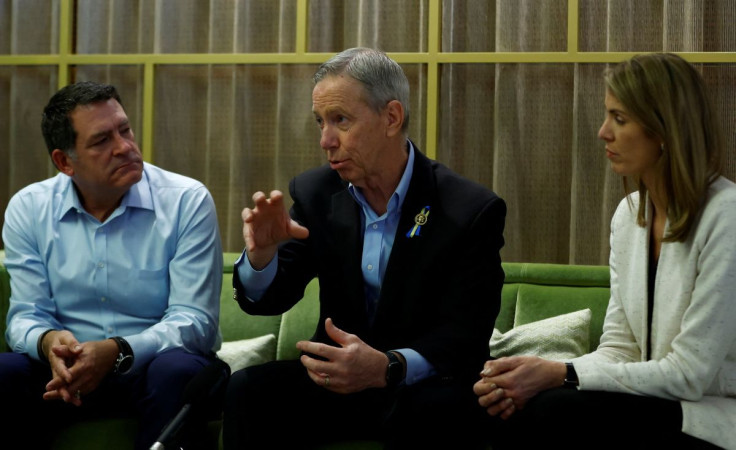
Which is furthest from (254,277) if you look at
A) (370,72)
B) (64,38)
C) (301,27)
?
(64,38)

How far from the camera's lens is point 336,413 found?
2.46m

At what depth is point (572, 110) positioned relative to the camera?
3783 mm

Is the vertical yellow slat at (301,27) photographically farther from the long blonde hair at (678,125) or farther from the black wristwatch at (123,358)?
the long blonde hair at (678,125)

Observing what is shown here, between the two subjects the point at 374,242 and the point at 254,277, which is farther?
the point at 374,242

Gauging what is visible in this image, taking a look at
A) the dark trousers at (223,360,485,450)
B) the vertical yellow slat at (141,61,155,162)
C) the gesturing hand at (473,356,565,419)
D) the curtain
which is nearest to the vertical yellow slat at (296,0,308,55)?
the curtain

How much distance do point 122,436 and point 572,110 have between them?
2131mm

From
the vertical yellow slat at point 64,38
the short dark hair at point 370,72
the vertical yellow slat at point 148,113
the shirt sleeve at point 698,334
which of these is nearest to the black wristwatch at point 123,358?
the short dark hair at point 370,72

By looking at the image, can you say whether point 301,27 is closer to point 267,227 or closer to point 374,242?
point 374,242

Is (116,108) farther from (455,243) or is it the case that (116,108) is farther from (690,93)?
(690,93)

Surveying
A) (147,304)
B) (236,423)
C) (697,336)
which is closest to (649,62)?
(697,336)

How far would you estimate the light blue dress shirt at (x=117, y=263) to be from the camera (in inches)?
115

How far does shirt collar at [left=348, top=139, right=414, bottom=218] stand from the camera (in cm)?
262

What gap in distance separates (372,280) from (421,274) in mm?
162

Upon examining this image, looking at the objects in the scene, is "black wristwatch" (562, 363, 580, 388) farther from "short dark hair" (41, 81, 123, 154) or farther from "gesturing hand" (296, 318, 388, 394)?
"short dark hair" (41, 81, 123, 154)
